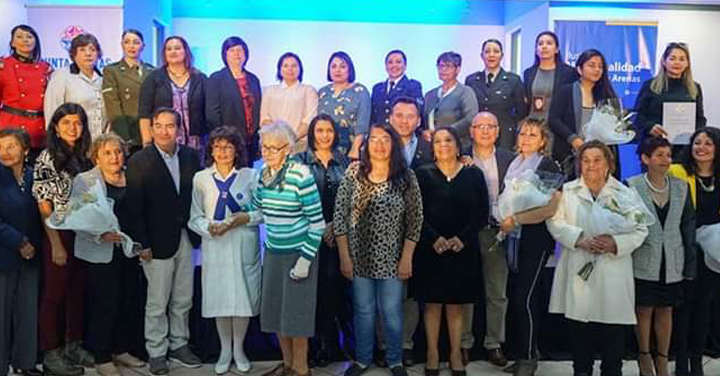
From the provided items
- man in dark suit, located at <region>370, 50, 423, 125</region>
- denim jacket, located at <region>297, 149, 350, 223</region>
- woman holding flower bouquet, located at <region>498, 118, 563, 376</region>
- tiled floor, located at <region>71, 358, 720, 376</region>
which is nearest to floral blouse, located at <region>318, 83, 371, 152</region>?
man in dark suit, located at <region>370, 50, 423, 125</region>

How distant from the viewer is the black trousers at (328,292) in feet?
12.5

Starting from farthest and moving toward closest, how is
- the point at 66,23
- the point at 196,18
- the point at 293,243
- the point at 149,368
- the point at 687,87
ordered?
the point at 196,18
the point at 66,23
the point at 687,87
the point at 149,368
the point at 293,243

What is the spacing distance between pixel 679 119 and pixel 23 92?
4391 mm

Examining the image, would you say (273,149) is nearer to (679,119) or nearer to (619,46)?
(679,119)

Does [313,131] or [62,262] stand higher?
[313,131]

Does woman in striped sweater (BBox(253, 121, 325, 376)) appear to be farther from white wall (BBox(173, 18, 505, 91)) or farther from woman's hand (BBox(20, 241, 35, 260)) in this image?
white wall (BBox(173, 18, 505, 91))

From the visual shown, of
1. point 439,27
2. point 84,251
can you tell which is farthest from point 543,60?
point 439,27

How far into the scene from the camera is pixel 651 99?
4.46 metres

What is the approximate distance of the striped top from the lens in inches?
136

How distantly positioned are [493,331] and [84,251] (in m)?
2.44

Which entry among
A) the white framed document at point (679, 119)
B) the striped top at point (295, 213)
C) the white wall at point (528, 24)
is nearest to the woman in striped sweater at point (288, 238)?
the striped top at point (295, 213)

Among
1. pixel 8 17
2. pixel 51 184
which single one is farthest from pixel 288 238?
pixel 8 17

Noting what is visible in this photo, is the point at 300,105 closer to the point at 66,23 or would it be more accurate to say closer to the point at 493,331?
the point at 493,331

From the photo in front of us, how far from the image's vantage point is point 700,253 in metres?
3.74
